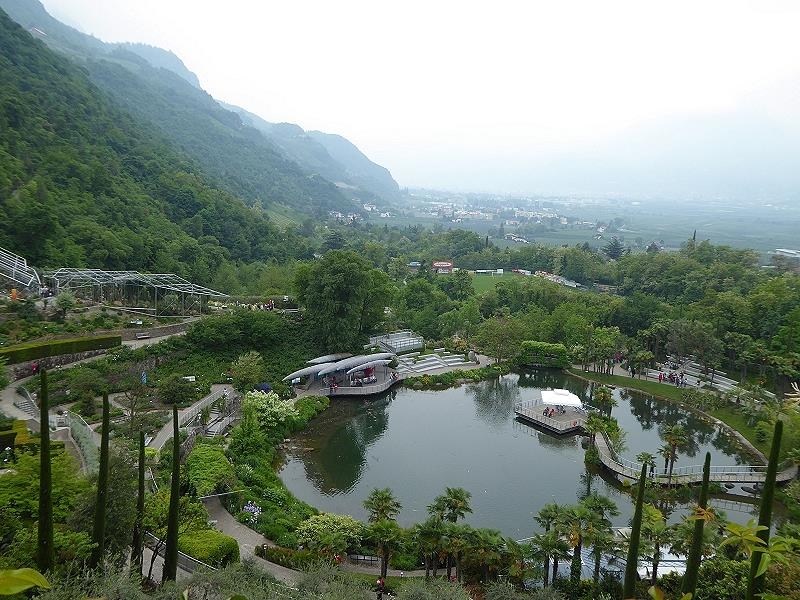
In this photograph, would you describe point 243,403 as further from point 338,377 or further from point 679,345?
point 679,345

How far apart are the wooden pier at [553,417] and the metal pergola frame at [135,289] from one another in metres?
24.7

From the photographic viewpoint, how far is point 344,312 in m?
37.8

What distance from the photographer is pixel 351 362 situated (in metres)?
35.9

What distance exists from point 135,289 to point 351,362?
1743 cm

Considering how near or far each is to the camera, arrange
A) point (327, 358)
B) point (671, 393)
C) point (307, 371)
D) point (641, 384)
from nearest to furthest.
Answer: point (307, 371) → point (671, 393) → point (327, 358) → point (641, 384)

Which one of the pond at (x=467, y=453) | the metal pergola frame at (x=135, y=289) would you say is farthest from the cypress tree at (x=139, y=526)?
the metal pergola frame at (x=135, y=289)

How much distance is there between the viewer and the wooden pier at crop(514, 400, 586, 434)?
29.9m

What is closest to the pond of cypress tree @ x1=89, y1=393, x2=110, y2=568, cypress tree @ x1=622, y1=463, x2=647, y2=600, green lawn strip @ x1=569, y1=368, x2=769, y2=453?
green lawn strip @ x1=569, y1=368, x2=769, y2=453

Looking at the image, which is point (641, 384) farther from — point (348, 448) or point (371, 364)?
point (348, 448)

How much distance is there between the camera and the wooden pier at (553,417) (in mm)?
29891

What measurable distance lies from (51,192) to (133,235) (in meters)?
7.49

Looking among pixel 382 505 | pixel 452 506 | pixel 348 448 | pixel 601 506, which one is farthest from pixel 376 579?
pixel 348 448

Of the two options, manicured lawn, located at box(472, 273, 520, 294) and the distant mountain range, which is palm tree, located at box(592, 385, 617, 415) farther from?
the distant mountain range

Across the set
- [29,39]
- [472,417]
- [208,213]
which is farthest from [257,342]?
[29,39]
